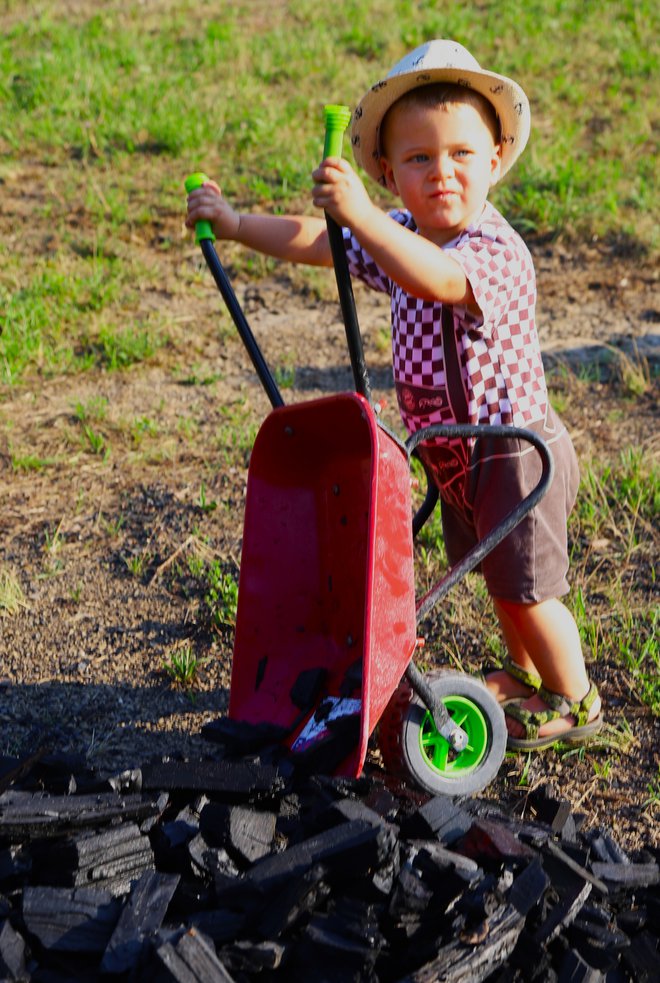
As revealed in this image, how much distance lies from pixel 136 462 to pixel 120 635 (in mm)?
1096

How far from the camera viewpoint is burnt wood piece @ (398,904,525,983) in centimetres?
192

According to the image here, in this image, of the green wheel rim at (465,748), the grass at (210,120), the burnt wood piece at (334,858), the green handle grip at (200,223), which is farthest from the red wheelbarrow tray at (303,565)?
the grass at (210,120)

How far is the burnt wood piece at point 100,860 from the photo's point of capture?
7.00 ft

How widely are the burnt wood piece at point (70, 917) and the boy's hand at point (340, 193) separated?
1.43 metres

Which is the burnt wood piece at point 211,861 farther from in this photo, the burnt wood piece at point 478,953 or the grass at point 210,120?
the grass at point 210,120

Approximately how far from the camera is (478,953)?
1954 mm

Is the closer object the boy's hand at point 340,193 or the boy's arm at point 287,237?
the boy's hand at point 340,193

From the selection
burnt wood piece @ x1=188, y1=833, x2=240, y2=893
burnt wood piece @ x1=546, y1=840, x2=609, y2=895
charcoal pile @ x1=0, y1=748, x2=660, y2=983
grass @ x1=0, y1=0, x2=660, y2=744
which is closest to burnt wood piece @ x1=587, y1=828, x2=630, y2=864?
charcoal pile @ x1=0, y1=748, x2=660, y2=983

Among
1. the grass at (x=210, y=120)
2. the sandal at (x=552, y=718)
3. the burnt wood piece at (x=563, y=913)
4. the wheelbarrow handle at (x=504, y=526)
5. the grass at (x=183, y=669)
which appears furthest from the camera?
the grass at (x=210, y=120)

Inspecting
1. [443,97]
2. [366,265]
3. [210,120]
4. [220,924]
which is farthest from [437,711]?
[210,120]

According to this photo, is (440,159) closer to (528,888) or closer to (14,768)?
(528,888)

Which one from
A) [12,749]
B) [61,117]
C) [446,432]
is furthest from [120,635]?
[61,117]

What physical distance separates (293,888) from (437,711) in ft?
2.31

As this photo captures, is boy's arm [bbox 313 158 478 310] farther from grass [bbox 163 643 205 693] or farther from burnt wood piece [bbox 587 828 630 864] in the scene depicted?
grass [bbox 163 643 205 693]
